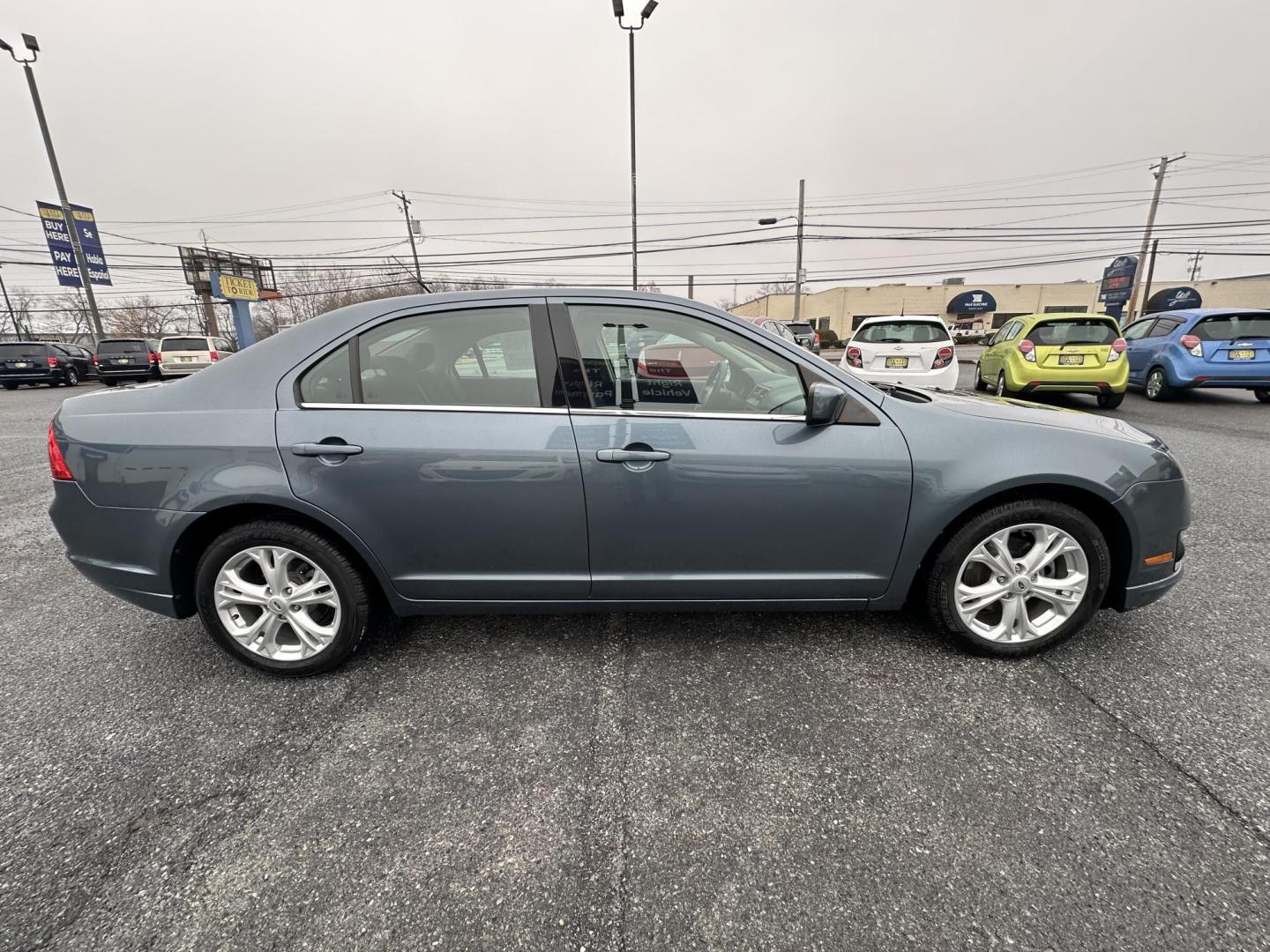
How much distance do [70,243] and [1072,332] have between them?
29271 millimetres

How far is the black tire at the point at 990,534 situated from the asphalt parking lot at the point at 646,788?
105 millimetres

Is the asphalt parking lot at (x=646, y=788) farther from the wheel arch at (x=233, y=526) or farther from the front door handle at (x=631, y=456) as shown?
the front door handle at (x=631, y=456)

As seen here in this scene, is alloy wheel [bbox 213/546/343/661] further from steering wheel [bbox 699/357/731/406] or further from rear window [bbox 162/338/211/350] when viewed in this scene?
rear window [bbox 162/338/211/350]

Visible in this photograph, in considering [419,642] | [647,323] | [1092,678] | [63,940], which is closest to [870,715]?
[1092,678]

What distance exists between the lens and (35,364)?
652 inches

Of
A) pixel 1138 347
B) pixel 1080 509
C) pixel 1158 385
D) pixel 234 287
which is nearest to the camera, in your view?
pixel 1080 509

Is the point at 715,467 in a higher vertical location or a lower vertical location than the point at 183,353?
lower

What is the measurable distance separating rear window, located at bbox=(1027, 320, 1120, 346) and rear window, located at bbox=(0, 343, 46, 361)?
2490 cm

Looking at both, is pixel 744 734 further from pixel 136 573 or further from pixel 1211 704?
pixel 136 573

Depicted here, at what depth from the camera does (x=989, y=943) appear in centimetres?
134

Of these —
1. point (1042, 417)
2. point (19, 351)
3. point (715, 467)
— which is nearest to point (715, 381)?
point (715, 467)

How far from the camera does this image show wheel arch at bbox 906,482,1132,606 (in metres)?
2.30

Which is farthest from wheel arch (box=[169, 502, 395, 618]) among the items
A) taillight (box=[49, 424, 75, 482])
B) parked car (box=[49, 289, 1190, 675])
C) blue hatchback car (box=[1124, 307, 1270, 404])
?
blue hatchback car (box=[1124, 307, 1270, 404])

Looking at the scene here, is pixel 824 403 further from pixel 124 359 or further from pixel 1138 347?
pixel 124 359
